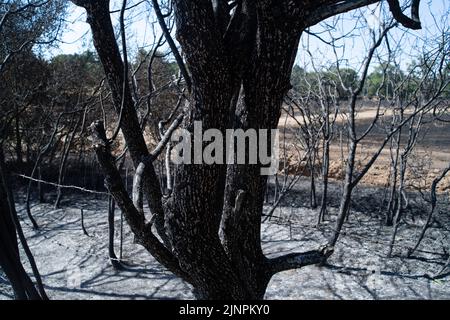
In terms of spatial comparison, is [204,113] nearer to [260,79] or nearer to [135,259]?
[260,79]

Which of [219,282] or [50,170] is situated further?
[50,170]

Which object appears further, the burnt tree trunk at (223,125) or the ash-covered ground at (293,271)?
the ash-covered ground at (293,271)

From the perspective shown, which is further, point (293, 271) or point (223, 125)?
point (293, 271)

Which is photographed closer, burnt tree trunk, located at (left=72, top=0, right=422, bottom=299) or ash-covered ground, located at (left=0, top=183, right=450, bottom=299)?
burnt tree trunk, located at (left=72, top=0, right=422, bottom=299)

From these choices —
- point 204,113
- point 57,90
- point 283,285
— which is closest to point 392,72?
point 283,285

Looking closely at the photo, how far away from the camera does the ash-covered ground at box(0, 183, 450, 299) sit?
12.9 ft

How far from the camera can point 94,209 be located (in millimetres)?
6531

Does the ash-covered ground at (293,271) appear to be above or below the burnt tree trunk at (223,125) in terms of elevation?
below

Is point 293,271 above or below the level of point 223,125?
below

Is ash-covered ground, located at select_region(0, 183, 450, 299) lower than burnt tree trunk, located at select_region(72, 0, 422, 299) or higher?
lower

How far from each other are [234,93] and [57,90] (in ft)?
23.3

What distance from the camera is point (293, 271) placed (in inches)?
171

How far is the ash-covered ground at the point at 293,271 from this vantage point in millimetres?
A: 3918
